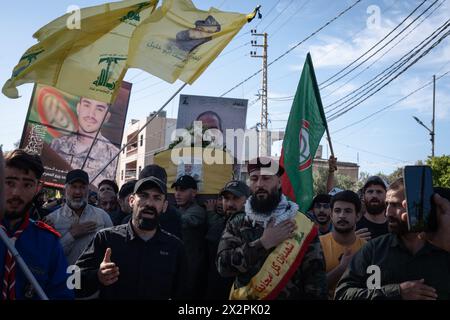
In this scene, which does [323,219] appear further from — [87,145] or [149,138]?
[149,138]

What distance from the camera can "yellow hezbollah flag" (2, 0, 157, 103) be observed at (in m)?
5.26

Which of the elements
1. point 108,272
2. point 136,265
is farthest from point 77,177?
point 108,272

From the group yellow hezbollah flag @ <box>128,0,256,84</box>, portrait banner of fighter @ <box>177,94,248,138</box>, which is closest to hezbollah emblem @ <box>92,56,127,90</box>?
yellow hezbollah flag @ <box>128,0,256,84</box>

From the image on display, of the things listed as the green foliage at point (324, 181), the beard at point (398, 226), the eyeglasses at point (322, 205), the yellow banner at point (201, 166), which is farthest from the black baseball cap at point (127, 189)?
the green foliage at point (324, 181)

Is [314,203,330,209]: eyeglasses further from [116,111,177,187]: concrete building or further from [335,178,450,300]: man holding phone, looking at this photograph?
[116,111,177,187]: concrete building

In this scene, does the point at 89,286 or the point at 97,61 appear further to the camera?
the point at 97,61

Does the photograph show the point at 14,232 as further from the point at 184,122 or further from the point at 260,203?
the point at 184,122

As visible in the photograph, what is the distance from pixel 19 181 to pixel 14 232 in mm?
317

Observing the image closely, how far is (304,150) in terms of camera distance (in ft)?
16.6

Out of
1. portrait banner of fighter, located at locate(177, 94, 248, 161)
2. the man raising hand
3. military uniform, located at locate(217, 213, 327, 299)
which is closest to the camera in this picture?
the man raising hand

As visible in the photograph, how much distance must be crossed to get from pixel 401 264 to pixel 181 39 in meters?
4.39

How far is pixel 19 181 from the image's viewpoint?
2.49m

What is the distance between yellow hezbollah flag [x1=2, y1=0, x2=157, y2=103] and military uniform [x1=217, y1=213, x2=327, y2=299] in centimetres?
302

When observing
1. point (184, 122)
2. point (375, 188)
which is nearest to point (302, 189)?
point (375, 188)
